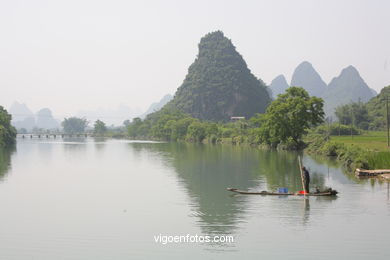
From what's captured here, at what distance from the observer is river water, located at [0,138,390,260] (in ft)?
46.0

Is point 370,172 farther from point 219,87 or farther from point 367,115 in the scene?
point 219,87

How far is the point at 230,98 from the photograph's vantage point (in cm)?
16112

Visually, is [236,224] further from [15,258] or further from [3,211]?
[3,211]

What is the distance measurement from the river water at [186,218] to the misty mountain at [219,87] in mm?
127740

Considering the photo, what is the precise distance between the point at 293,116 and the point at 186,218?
138ft

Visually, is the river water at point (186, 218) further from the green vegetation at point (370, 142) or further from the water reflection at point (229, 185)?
the green vegetation at point (370, 142)

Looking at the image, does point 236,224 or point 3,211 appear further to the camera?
point 3,211

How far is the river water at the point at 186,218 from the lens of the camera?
14023 millimetres

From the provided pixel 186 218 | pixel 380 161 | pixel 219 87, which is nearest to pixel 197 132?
pixel 219 87

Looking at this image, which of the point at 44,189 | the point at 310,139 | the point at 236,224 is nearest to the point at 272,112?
the point at 310,139

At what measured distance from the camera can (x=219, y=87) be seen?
16400cm

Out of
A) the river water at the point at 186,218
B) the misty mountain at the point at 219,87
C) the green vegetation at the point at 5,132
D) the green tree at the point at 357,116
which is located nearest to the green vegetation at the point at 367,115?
the green tree at the point at 357,116

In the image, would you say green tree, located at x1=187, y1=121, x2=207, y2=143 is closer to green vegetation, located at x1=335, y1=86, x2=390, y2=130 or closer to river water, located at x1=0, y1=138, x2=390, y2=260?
green vegetation, located at x1=335, y1=86, x2=390, y2=130

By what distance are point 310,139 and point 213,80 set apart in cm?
10565
